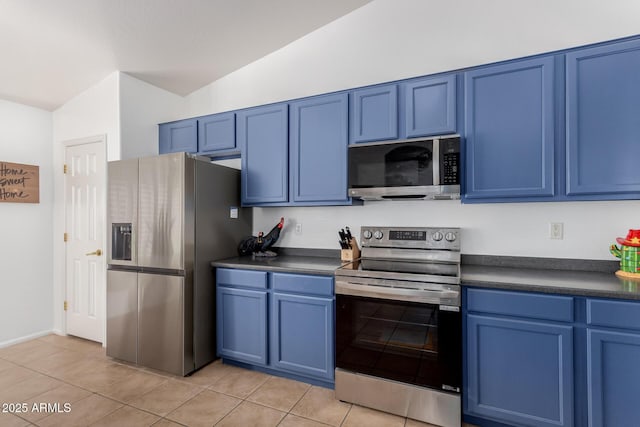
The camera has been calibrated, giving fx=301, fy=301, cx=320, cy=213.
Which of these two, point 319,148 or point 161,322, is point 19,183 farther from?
point 319,148

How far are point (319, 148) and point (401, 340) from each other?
1.59 meters

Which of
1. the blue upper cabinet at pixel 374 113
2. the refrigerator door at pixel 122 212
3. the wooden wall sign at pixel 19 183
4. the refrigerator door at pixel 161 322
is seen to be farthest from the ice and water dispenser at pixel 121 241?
the blue upper cabinet at pixel 374 113

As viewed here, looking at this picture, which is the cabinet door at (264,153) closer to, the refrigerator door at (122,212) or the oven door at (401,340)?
the refrigerator door at (122,212)

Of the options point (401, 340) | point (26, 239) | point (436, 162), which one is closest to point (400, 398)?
point (401, 340)

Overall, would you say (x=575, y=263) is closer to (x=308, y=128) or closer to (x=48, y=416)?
(x=308, y=128)

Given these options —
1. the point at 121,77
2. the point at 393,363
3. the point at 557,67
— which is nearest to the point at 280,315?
the point at 393,363

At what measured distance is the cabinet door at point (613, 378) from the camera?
1479 millimetres

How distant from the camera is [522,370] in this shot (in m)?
1.68

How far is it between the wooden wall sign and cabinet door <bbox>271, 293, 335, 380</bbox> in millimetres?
2940

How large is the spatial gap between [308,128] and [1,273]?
3.36 meters

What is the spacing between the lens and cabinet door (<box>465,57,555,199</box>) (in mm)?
1906

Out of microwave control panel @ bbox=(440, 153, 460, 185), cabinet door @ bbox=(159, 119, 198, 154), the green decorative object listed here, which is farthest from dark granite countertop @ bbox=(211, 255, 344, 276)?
the green decorative object

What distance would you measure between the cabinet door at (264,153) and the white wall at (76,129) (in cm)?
124

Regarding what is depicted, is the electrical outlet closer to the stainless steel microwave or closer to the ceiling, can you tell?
the stainless steel microwave
